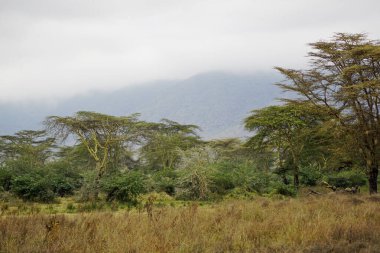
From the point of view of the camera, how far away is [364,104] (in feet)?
69.4

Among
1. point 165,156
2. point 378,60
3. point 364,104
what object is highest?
point 378,60

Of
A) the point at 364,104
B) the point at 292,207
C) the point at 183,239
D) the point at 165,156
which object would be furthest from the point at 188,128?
the point at 183,239

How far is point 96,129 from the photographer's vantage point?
2738 cm

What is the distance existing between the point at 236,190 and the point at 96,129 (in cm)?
1125

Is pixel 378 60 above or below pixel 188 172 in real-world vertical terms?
above

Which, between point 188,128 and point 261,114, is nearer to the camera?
point 261,114

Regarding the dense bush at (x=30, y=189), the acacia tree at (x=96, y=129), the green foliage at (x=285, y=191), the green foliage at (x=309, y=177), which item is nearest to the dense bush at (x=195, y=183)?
the green foliage at (x=285, y=191)

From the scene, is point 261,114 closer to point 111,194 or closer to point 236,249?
point 111,194

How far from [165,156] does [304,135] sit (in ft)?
71.0

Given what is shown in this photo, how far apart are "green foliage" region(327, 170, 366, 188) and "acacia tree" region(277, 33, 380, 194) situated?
7090 mm

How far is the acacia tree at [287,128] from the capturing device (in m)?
26.7

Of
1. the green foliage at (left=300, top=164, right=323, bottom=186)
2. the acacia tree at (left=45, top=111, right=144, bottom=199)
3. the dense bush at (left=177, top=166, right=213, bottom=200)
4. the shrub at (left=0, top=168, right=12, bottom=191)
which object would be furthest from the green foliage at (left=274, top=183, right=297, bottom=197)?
the shrub at (left=0, top=168, right=12, bottom=191)

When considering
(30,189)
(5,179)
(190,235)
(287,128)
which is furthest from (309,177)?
(190,235)

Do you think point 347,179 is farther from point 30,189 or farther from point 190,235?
point 190,235
